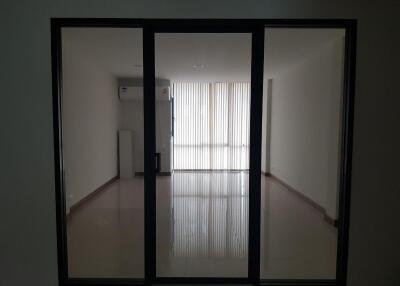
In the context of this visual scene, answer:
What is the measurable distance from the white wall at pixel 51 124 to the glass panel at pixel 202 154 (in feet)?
3.65

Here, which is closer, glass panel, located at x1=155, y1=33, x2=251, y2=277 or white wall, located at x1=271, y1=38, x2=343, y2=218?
glass panel, located at x1=155, y1=33, x2=251, y2=277

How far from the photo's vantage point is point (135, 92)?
6.97 metres

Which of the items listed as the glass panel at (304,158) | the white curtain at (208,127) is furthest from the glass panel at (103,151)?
the glass panel at (304,158)

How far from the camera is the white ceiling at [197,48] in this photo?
11.3 feet

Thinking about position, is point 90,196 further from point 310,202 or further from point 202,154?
point 310,202

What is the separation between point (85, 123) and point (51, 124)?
285 centimetres

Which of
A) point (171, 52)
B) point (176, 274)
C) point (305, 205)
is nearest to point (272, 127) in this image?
point (305, 205)

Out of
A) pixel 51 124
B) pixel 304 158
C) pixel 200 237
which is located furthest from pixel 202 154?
pixel 51 124

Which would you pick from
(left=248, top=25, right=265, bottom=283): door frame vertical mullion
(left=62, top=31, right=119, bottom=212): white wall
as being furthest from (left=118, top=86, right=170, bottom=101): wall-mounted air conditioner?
(left=248, top=25, right=265, bottom=283): door frame vertical mullion

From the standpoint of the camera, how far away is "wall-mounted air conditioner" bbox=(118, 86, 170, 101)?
22.8 feet

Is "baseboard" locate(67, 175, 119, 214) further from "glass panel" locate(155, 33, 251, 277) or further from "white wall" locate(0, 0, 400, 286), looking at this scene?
"white wall" locate(0, 0, 400, 286)

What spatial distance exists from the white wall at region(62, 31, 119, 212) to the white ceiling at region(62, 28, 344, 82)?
12.0 inches

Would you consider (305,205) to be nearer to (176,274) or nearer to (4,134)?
(176,274)

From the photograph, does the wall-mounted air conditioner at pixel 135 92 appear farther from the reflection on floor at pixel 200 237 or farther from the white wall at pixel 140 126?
the reflection on floor at pixel 200 237
